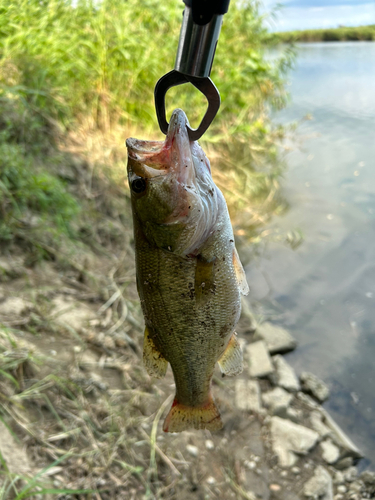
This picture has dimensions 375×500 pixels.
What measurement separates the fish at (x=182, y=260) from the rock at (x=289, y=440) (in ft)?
9.06

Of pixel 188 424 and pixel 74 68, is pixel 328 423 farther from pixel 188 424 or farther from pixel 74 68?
pixel 74 68

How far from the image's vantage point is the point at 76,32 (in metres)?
4.37

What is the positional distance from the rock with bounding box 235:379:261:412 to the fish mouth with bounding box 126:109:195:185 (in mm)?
3298

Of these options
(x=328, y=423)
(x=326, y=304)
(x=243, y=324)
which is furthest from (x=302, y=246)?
(x=328, y=423)

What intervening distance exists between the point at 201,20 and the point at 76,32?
13.9 feet

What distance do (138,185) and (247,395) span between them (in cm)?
341

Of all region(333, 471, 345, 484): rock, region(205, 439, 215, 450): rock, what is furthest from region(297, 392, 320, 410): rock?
region(205, 439, 215, 450): rock

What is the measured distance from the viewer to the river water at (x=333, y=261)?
513cm

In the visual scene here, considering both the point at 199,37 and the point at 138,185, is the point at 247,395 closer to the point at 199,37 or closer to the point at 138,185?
the point at 138,185

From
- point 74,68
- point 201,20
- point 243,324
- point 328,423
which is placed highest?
point 74,68

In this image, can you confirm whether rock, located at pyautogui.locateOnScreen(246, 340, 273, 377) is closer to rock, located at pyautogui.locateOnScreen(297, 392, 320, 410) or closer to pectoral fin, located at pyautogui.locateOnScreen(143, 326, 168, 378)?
rock, located at pyautogui.locateOnScreen(297, 392, 320, 410)

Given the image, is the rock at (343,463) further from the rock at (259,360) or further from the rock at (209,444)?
the rock at (209,444)

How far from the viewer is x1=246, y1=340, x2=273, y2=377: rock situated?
4578mm

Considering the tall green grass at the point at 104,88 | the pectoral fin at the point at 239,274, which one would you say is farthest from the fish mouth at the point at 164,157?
the tall green grass at the point at 104,88
